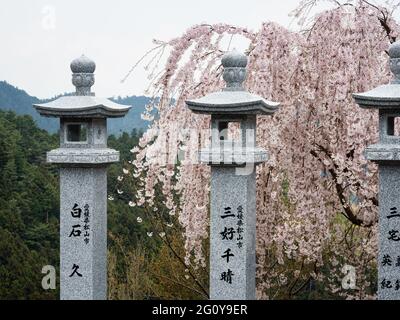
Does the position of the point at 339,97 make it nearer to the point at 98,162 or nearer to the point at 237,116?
the point at 237,116

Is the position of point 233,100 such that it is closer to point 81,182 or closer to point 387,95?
point 387,95

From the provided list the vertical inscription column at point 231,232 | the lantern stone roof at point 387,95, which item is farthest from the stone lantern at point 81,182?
the lantern stone roof at point 387,95

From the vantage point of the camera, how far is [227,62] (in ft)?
30.1

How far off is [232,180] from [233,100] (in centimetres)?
97

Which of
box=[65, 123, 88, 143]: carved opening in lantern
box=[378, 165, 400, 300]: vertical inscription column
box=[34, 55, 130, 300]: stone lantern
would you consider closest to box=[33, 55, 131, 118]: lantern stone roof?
box=[34, 55, 130, 300]: stone lantern

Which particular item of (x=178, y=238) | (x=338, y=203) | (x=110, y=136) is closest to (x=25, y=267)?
(x=178, y=238)

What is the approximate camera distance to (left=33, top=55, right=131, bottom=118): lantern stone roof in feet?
30.2

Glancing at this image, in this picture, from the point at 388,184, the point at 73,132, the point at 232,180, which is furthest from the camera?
the point at 73,132

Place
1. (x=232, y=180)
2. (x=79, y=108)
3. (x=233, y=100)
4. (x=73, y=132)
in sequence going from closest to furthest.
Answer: (x=233, y=100) < (x=232, y=180) < (x=79, y=108) < (x=73, y=132)

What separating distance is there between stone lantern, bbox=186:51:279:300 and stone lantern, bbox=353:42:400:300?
4.42ft

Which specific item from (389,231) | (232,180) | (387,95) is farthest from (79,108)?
(389,231)

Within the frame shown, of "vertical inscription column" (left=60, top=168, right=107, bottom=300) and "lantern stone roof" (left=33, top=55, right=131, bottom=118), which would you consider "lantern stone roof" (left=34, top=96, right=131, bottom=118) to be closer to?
"lantern stone roof" (left=33, top=55, right=131, bottom=118)

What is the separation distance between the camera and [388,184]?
28.0ft
